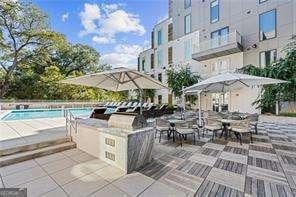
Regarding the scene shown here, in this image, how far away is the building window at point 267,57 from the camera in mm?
14211

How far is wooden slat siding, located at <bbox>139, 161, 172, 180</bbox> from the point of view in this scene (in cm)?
389

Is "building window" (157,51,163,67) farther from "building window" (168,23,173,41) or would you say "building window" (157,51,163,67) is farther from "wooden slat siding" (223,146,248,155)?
"wooden slat siding" (223,146,248,155)

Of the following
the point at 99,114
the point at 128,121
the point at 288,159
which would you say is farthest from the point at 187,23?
the point at 128,121

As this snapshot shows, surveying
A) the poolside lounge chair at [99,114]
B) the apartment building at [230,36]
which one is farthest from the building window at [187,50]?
the poolside lounge chair at [99,114]

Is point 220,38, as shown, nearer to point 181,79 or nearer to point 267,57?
point 267,57

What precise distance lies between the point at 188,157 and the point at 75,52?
26.0 metres

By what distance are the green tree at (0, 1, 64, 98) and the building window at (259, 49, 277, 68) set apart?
757 inches

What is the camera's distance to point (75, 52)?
27.1 metres

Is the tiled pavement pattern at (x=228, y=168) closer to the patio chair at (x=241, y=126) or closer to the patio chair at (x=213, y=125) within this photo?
the patio chair at (x=241, y=126)

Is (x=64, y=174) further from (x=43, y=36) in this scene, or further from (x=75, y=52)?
(x=75, y=52)

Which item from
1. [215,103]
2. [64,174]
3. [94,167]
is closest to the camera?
→ [64,174]

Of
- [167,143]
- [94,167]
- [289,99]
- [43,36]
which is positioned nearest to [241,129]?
[167,143]

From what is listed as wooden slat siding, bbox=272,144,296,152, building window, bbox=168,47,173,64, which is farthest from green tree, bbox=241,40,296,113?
building window, bbox=168,47,173,64

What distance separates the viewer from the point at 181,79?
18.1 meters
